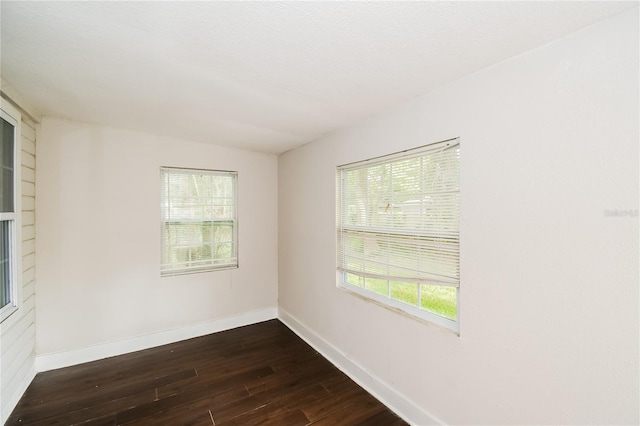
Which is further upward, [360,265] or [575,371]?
[360,265]

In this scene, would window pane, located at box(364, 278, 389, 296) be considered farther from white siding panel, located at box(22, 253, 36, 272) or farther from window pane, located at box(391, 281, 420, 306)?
white siding panel, located at box(22, 253, 36, 272)

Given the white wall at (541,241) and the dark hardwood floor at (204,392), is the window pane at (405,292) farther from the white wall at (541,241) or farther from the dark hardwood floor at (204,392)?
the dark hardwood floor at (204,392)

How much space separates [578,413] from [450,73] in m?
1.81

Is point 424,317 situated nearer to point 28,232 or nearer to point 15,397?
point 15,397

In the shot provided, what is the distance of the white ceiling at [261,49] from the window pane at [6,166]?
11.6 inches

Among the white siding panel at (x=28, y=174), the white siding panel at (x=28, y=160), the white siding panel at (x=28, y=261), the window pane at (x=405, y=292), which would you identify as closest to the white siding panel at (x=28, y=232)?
the white siding panel at (x=28, y=261)

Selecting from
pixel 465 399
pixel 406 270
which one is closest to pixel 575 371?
pixel 465 399

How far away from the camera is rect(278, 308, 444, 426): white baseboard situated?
195 cm

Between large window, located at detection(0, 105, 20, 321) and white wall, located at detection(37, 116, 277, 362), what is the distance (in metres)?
0.48

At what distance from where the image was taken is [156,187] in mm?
3090

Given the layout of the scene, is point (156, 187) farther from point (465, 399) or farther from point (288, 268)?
point (465, 399)

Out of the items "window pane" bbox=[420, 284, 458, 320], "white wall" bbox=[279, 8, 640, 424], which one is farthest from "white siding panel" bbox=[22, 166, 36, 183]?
"window pane" bbox=[420, 284, 458, 320]

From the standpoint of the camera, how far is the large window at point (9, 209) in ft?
6.61

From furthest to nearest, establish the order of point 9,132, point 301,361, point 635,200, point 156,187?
point 156,187 → point 301,361 → point 9,132 → point 635,200
